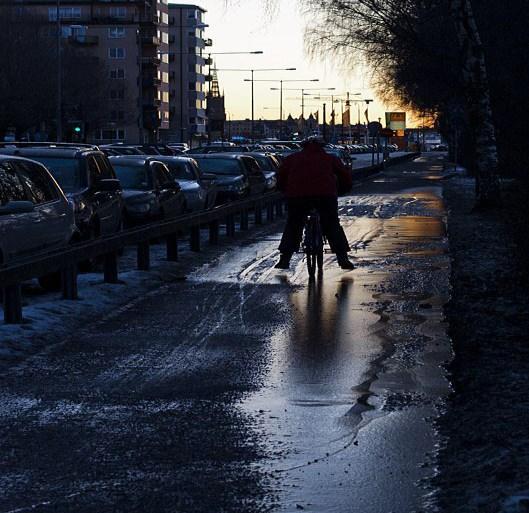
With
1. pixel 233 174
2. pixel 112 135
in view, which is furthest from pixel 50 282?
pixel 112 135

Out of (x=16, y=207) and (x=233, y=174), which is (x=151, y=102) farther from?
(x=16, y=207)

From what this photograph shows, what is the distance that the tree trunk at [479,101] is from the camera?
97.6 feet

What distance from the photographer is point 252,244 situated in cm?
2355

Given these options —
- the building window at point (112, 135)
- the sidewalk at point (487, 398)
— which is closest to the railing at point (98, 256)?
the sidewalk at point (487, 398)

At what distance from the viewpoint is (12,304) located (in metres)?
12.0

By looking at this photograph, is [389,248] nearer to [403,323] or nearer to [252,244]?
[252,244]

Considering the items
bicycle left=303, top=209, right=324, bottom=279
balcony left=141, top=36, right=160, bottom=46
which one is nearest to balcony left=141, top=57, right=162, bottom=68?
balcony left=141, top=36, right=160, bottom=46

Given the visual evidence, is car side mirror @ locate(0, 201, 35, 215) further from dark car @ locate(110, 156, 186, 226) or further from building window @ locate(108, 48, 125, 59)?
building window @ locate(108, 48, 125, 59)

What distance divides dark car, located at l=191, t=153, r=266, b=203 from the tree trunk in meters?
6.32

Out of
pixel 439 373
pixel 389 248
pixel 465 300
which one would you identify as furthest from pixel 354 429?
pixel 389 248

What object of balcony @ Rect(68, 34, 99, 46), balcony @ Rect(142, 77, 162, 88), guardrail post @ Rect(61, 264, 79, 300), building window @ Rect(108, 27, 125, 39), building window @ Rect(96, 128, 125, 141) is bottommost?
building window @ Rect(96, 128, 125, 141)

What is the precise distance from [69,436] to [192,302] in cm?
689

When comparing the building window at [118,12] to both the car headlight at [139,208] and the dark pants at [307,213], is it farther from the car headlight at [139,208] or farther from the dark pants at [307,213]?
the dark pants at [307,213]

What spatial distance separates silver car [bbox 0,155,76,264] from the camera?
13578mm
